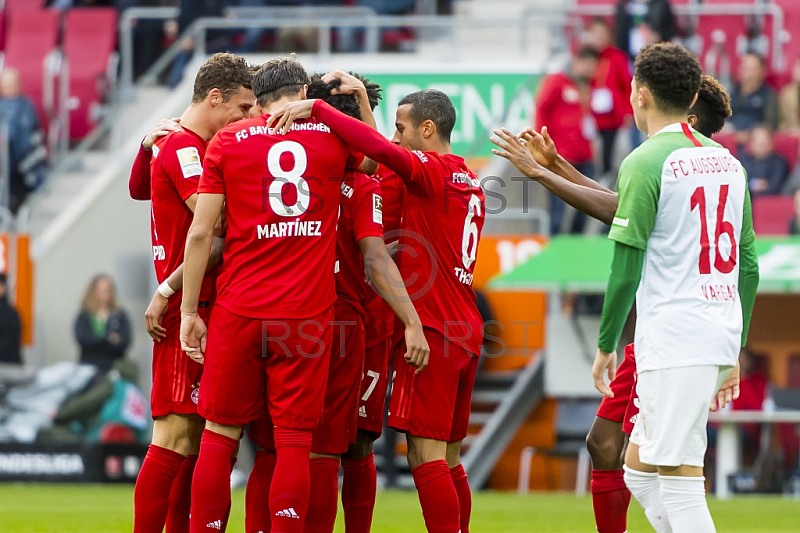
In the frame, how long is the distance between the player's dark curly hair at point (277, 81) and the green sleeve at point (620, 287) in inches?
70.3

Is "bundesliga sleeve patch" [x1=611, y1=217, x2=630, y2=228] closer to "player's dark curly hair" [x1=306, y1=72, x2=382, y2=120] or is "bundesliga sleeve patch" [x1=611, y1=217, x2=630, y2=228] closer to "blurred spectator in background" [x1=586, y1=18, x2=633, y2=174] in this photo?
"player's dark curly hair" [x1=306, y1=72, x2=382, y2=120]

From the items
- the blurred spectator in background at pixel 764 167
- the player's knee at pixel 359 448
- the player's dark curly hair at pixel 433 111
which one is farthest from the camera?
the blurred spectator in background at pixel 764 167

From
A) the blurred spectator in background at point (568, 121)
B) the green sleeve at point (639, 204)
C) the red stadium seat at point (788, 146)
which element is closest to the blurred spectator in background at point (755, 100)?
the red stadium seat at point (788, 146)

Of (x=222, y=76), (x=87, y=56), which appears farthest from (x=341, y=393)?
(x=87, y=56)

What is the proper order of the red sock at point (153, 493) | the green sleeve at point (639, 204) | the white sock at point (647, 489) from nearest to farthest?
1. the green sleeve at point (639, 204)
2. the white sock at point (647, 489)
3. the red sock at point (153, 493)

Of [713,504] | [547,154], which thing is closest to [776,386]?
[713,504]

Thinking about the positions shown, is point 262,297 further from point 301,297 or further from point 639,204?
point 639,204

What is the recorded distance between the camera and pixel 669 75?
5.12 m

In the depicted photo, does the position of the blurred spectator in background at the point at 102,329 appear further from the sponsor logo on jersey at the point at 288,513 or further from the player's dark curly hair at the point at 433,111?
the sponsor logo on jersey at the point at 288,513

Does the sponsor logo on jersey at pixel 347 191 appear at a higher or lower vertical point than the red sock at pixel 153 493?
higher

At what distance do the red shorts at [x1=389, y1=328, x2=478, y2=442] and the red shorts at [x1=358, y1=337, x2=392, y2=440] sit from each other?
234 mm

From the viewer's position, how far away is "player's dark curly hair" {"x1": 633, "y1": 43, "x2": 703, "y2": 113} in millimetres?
5109

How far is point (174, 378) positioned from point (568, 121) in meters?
7.90

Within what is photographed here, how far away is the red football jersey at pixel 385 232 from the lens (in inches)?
248
